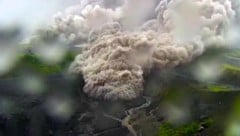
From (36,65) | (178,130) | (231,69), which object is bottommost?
(178,130)

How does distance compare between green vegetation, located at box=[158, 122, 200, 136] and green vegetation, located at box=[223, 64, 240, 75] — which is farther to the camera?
green vegetation, located at box=[223, 64, 240, 75]

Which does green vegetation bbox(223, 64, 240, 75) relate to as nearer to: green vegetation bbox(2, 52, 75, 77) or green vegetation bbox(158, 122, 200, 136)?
green vegetation bbox(158, 122, 200, 136)

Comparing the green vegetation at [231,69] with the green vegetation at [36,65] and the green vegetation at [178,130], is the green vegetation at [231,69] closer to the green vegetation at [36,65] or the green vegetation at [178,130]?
the green vegetation at [178,130]

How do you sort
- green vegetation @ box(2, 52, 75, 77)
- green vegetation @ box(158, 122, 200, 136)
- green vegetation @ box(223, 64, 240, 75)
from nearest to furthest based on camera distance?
green vegetation @ box(158, 122, 200, 136) < green vegetation @ box(223, 64, 240, 75) < green vegetation @ box(2, 52, 75, 77)

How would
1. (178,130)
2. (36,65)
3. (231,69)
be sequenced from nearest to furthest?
(178,130) < (231,69) < (36,65)

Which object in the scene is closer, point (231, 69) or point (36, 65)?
point (231, 69)

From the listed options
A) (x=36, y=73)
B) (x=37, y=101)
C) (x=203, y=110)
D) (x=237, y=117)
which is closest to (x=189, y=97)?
(x=203, y=110)

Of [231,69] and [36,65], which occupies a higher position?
[36,65]

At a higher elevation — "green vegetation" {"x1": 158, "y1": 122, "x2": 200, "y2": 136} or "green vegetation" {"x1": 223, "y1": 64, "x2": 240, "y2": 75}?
"green vegetation" {"x1": 223, "y1": 64, "x2": 240, "y2": 75}

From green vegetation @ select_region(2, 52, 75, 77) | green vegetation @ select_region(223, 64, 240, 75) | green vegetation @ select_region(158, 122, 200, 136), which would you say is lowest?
green vegetation @ select_region(158, 122, 200, 136)

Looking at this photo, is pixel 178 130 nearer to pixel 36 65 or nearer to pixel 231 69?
pixel 231 69

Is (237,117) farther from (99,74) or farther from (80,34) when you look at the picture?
(80,34)

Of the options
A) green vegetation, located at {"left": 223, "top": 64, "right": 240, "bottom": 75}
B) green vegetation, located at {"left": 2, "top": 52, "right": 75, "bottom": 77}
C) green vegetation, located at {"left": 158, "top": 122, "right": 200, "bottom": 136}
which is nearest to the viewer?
green vegetation, located at {"left": 158, "top": 122, "right": 200, "bottom": 136}
